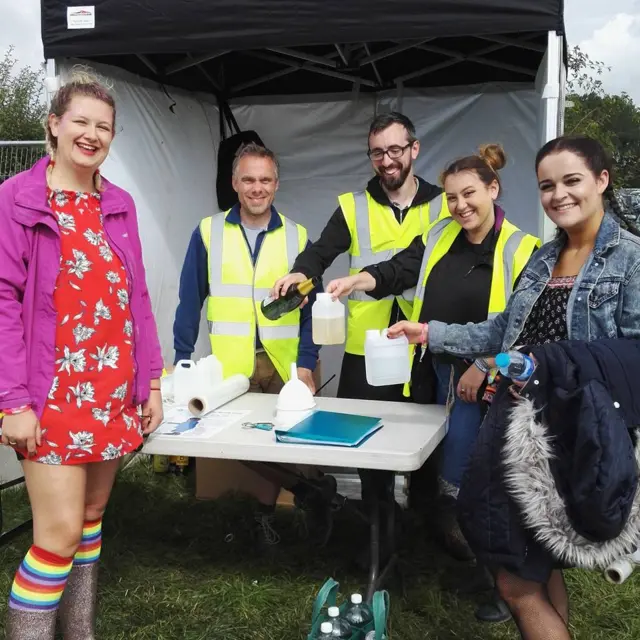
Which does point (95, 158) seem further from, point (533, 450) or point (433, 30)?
point (433, 30)

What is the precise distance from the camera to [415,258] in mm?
2914

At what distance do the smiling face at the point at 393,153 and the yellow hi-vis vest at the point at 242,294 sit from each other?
54 centimetres

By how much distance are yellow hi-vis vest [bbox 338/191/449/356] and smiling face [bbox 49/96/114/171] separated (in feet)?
4.69

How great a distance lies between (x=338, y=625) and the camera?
6.16ft

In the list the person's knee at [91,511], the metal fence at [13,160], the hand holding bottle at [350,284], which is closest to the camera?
the person's knee at [91,511]

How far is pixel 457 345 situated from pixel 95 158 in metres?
1.17

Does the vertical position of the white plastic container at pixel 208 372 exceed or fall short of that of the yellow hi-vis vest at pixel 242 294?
it falls short

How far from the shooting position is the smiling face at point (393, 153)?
9.70ft

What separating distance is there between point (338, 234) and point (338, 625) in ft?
5.82

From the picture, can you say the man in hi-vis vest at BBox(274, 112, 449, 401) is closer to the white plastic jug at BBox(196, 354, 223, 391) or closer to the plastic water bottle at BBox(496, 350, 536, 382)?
the white plastic jug at BBox(196, 354, 223, 391)

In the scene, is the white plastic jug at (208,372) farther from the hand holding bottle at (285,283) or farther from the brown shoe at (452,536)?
the brown shoe at (452,536)

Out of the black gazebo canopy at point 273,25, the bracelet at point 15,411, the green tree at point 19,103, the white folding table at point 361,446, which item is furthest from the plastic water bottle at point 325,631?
the green tree at point 19,103

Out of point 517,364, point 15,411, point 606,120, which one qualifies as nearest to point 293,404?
point 15,411

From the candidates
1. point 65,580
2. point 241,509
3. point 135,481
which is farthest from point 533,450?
point 135,481
